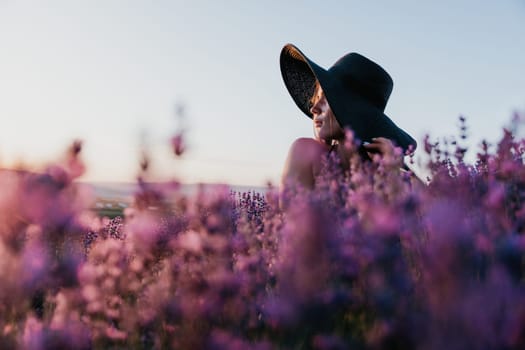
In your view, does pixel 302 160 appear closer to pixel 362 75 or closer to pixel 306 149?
pixel 306 149

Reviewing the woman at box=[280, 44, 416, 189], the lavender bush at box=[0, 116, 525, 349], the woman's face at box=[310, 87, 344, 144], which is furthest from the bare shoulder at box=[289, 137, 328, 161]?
the lavender bush at box=[0, 116, 525, 349]

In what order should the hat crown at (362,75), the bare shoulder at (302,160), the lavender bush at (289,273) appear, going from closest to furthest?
1. the lavender bush at (289,273)
2. the bare shoulder at (302,160)
3. the hat crown at (362,75)

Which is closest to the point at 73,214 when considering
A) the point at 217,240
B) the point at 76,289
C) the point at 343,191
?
the point at 76,289

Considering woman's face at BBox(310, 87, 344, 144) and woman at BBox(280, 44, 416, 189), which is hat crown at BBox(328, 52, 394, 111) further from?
woman's face at BBox(310, 87, 344, 144)

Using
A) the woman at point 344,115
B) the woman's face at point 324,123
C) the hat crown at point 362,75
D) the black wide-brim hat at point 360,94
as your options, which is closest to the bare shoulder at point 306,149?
the woman at point 344,115

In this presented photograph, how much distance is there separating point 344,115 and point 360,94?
21.3 inches

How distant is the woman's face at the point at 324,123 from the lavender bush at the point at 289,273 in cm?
182

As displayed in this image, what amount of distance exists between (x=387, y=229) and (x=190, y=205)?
0.72m

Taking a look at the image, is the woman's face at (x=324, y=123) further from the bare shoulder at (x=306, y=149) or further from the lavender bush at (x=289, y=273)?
the lavender bush at (x=289, y=273)

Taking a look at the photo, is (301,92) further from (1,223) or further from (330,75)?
(1,223)

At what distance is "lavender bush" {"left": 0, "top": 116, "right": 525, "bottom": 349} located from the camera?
98 centimetres

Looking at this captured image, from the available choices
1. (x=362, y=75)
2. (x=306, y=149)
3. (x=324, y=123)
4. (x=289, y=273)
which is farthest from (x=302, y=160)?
(x=289, y=273)

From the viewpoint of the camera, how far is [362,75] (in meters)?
3.83

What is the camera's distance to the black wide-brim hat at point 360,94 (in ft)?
11.5
